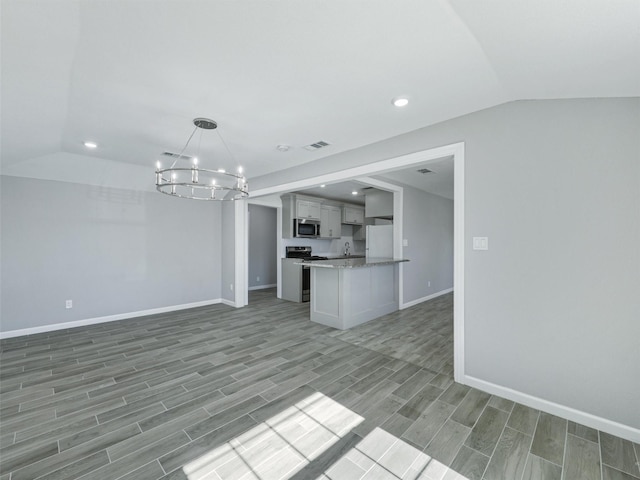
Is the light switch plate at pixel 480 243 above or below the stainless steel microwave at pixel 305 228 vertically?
below

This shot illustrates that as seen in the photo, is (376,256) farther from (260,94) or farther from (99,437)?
(99,437)

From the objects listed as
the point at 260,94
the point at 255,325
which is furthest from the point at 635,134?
the point at 255,325

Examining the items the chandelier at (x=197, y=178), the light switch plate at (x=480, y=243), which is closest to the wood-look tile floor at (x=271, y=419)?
the light switch plate at (x=480, y=243)

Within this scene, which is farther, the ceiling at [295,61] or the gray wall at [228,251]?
the gray wall at [228,251]

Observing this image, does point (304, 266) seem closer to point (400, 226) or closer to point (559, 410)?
point (400, 226)

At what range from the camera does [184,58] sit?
1.85 m

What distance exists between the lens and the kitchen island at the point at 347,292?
4.27m

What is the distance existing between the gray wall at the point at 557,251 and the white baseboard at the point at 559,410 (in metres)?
0.04

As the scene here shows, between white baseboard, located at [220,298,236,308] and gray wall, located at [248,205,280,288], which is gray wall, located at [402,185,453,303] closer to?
white baseboard, located at [220,298,236,308]

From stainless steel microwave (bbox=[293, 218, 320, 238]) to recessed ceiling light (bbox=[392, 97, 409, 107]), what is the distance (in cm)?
443

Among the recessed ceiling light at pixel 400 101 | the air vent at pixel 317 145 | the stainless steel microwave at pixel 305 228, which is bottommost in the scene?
the stainless steel microwave at pixel 305 228

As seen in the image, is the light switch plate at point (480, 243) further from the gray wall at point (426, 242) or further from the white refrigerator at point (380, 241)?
→ the white refrigerator at point (380, 241)

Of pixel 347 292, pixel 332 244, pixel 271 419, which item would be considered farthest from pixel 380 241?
pixel 271 419

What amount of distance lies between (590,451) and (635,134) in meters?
2.13
